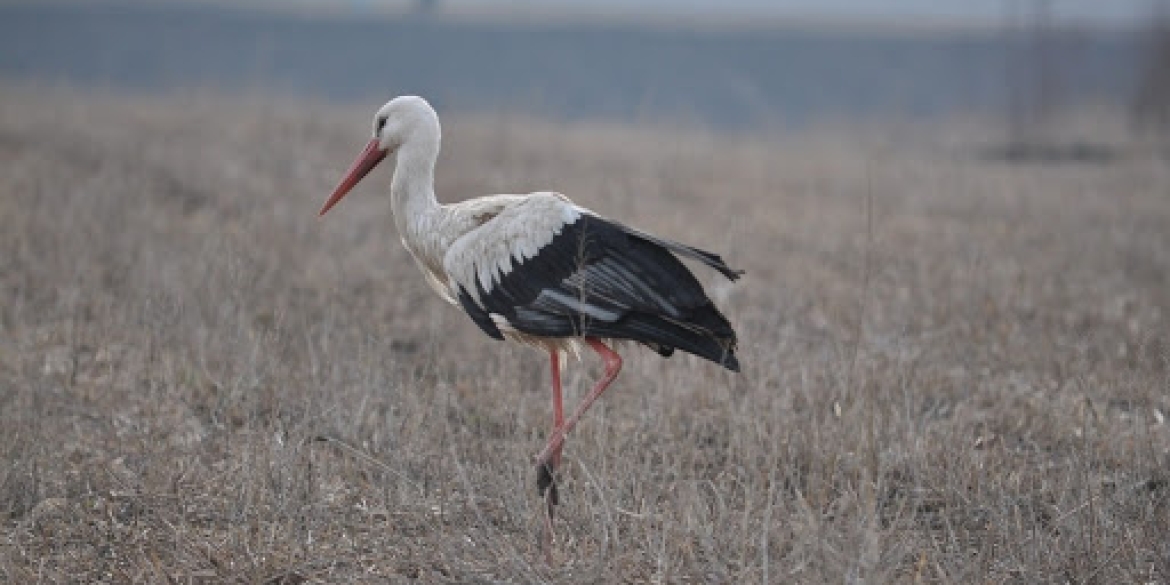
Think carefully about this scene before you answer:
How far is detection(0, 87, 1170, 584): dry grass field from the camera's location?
3648 mm

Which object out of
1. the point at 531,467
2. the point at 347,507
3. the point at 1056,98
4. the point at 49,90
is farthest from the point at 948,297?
the point at 1056,98

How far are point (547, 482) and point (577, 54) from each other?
1189 inches

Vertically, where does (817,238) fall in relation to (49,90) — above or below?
below

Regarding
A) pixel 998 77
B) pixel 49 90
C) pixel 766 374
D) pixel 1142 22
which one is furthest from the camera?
pixel 998 77

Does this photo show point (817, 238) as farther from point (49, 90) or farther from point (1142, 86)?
point (1142, 86)

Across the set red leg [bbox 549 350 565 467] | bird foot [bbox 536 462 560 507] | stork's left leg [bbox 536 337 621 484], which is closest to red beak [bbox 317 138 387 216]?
red leg [bbox 549 350 565 467]

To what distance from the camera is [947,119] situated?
2242 cm

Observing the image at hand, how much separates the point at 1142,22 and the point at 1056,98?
349cm

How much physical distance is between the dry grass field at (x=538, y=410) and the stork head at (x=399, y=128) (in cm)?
61

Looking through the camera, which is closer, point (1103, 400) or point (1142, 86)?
point (1103, 400)

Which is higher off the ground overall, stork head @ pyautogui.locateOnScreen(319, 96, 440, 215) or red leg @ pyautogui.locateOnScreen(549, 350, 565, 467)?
stork head @ pyautogui.locateOnScreen(319, 96, 440, 215)

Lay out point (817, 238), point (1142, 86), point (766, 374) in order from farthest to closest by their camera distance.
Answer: point (1142, 86), point (817, 238), point (766, 374)

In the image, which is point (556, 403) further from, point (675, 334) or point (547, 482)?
point (675, 334)

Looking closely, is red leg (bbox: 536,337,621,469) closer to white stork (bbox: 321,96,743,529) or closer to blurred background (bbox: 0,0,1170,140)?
white stork (bbox: 321,96,743,529)
